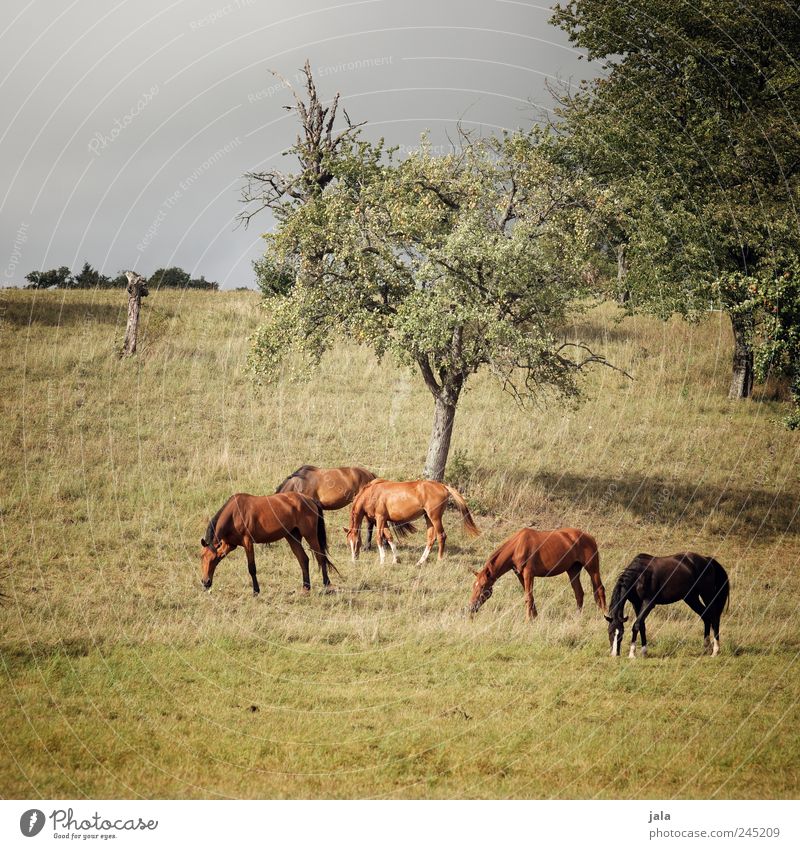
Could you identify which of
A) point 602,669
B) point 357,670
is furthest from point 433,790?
point 602,669

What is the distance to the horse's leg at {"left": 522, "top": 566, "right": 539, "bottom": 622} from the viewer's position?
1697cm

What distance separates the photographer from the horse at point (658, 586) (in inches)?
603

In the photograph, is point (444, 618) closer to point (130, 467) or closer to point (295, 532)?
point (295, 532)

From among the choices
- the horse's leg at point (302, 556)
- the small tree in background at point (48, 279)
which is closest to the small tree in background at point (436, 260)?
the horse's leg at point (302, 556)

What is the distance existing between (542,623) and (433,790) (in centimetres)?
629

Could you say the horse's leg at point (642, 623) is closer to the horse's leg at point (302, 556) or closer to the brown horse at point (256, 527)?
the brown horse at point (256, 527)

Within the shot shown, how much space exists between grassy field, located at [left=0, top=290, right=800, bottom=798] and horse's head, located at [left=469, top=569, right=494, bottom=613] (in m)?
0.36

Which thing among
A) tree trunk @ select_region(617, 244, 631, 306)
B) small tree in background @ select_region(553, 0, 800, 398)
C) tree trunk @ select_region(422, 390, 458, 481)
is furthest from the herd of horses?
tree trunk @ select_region(617, 244, 631, 306)

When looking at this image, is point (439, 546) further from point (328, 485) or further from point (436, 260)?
point (436, 260)

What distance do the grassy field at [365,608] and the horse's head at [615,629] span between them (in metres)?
0.28

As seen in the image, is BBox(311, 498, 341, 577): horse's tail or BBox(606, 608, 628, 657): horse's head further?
BBox(311, 498, 341, 577): horse's tail

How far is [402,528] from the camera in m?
22.6

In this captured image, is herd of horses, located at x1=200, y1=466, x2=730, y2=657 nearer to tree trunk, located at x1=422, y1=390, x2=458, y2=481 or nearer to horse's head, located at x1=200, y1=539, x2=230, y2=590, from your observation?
horse's head, located at x1=200, y1=539, x2=230, y2=590

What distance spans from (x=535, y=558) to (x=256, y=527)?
5.69 metres
